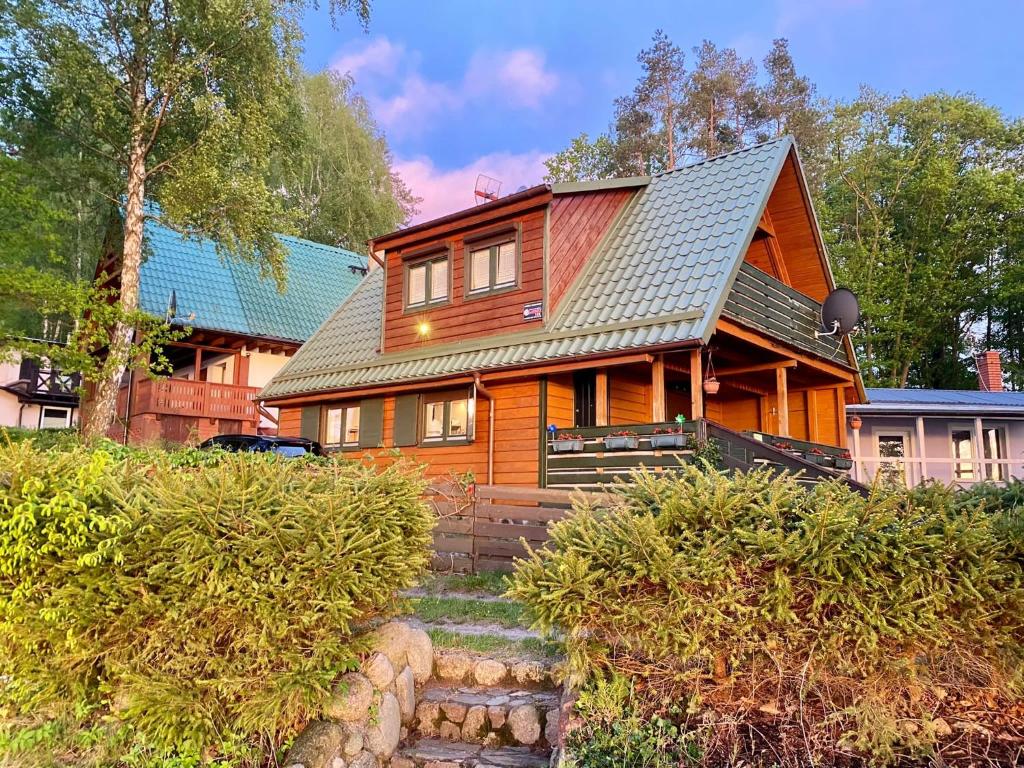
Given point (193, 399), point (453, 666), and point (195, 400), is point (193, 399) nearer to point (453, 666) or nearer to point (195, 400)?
point (195, 400)

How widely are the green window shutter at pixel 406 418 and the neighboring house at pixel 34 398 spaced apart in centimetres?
2261

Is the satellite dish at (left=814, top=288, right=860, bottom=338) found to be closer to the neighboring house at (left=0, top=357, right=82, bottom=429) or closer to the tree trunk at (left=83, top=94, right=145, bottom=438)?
the tree trunk at (left=83, top=94, right=145, bottom=438)

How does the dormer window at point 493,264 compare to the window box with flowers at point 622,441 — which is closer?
the window box with flowers at point 622,441

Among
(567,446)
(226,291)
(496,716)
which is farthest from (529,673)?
(226,291)

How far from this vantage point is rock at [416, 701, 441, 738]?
5.25 meters

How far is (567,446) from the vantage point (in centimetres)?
1177

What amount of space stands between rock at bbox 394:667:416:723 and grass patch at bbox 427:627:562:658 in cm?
75

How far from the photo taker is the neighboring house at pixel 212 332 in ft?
72.0

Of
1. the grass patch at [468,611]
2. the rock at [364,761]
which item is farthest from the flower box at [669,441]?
the rock at [364,761]

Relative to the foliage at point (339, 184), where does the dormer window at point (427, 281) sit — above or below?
below

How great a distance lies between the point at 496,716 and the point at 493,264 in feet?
32.9

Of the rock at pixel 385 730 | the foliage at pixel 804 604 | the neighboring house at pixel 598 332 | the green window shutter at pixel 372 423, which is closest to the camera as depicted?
the foliage at pixel 804 604

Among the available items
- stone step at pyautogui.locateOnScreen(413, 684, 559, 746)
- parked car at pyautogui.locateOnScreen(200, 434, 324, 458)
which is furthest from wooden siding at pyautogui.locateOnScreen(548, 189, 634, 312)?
stone step at pyautogui.locateOnScreen(413, 684, 559, 746)

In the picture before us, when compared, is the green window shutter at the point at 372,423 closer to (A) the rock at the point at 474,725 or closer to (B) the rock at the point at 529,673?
(B) the rock at the point at 529,673
